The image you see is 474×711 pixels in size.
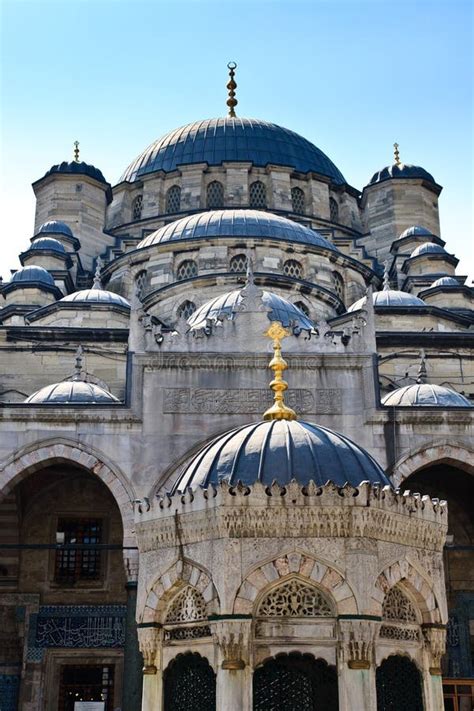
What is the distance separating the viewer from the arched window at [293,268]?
25250 mm

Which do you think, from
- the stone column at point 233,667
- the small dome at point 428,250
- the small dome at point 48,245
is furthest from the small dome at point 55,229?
the stone column at point 233,667

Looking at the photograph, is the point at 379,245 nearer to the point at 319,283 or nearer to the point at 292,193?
the point at 292,193

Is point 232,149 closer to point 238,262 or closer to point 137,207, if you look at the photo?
point 137,207

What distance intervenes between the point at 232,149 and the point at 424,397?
19057 millimetres

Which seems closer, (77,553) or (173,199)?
(77,553)

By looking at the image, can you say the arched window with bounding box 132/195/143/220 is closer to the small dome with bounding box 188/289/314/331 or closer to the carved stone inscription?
the small dome with bounding box 188/289/314/331

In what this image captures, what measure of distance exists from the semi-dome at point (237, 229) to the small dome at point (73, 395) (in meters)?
8.93

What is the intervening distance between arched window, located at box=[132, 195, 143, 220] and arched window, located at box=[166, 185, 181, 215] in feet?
3.63

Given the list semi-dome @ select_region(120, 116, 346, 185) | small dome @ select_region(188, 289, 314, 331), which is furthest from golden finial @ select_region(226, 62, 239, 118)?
small dome @ select_region(188, 289, 314, 331)

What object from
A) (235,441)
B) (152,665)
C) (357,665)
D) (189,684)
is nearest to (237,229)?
(235,441)

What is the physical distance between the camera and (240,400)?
53.6 ft

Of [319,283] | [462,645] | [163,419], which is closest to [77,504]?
[163,419]

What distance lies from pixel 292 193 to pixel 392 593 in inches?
1101

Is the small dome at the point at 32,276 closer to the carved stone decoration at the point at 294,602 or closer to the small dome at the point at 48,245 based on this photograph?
the small dome at the point at 48,245
